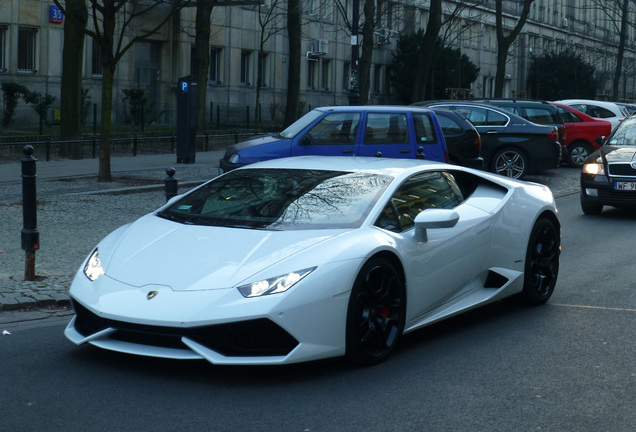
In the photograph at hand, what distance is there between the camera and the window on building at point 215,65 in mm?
44406

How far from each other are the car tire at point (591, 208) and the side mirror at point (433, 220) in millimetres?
9609

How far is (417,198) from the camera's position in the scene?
7.21m

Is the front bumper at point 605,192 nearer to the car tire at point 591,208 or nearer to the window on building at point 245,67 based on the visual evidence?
the car tire at point 591,208

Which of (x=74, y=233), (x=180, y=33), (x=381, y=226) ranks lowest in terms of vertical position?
(x=74, y=233)

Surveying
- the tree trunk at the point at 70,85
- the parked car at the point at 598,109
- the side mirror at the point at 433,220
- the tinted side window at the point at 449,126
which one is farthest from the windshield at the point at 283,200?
the parked car at the point at 598,109

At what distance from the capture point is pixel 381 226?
6.64 metres

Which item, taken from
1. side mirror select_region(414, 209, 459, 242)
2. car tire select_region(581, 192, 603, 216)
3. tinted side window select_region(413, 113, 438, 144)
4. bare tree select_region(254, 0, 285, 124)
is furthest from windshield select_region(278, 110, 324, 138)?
bare tree select_region(254, 0, 285, 124)

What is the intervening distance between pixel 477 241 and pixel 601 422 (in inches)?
94.6

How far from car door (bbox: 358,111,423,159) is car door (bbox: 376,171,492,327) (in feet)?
28.2

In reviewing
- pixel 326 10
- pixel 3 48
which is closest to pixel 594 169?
pixel 3 48

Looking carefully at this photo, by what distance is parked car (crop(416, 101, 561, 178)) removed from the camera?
72.9 ft

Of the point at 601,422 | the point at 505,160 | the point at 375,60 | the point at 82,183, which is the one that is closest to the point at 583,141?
the point at 505,160

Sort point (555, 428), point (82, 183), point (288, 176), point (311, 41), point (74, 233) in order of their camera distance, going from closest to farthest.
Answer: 1. point (555, 428)
2. point (288, 176)
3. point (74, 233)
4. point (82, 183)
5. point (311, 41)

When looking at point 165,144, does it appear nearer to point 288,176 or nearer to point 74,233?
point 74,233
